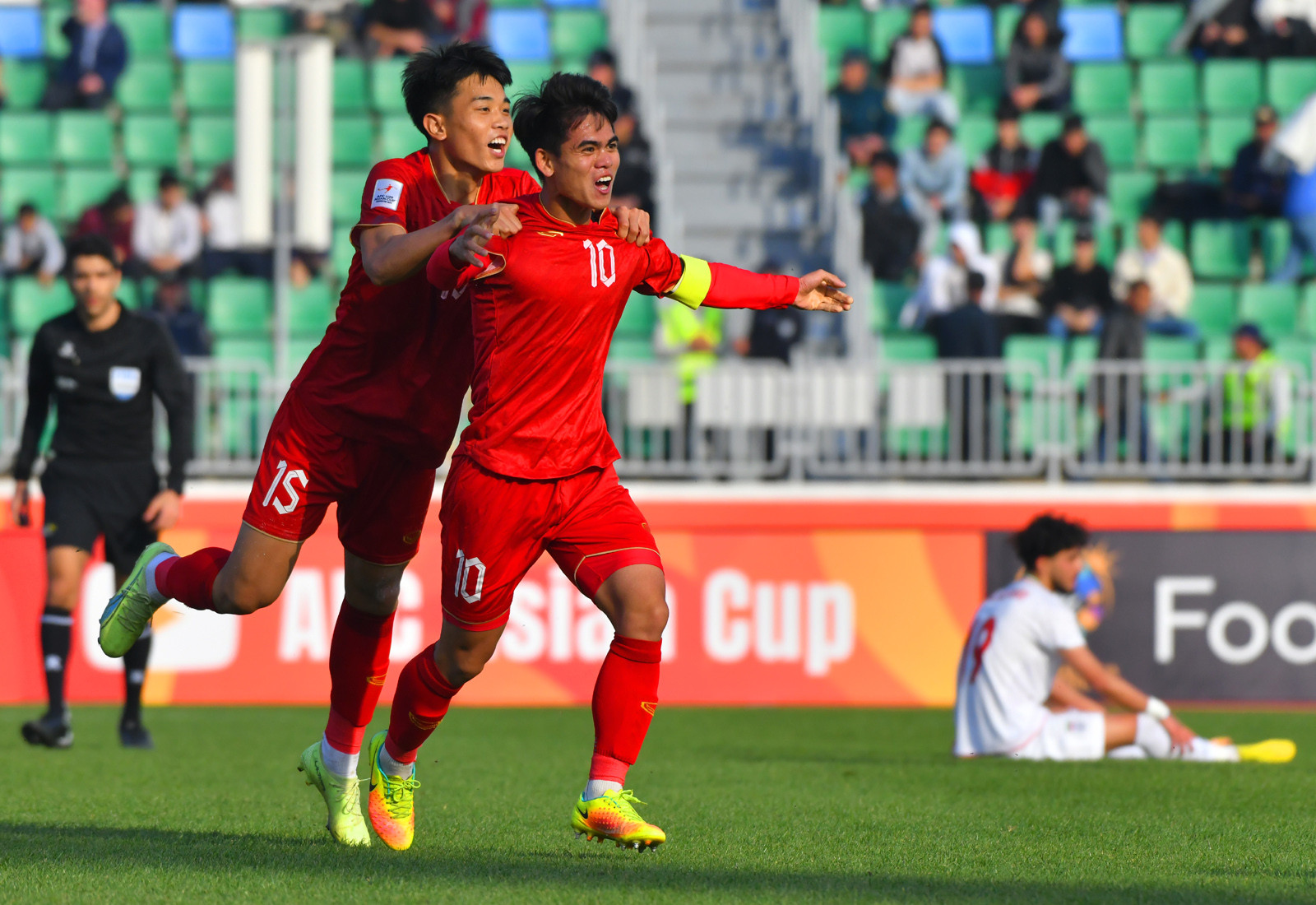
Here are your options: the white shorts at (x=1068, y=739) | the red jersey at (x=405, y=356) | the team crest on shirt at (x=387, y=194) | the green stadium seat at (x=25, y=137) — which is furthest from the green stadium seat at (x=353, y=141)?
the team crest on shirt at (x=387, y=194)

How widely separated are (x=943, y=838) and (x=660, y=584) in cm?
131

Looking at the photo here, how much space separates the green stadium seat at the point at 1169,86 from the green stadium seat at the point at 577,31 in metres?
2.73

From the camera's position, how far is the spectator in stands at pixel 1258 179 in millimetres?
15656

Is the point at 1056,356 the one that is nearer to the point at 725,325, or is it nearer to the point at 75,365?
the point at 725,325

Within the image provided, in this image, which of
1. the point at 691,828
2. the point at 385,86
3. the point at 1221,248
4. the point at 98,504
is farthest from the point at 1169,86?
the point at 691,828

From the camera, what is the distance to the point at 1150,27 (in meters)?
18.2

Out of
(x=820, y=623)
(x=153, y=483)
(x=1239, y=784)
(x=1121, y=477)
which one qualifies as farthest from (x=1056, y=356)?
(x=153, y=483)

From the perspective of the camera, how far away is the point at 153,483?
29.2 feet

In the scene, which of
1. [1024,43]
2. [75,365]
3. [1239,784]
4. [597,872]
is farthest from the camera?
[1024,43]

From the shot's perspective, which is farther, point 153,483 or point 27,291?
point 27,291

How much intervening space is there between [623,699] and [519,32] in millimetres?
13616

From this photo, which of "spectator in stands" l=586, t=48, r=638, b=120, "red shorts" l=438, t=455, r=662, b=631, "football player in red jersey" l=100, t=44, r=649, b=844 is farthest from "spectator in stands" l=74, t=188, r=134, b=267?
"red shorts" l=438, t=455, r=662, b=631

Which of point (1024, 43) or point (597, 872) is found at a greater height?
point (1024, 43)

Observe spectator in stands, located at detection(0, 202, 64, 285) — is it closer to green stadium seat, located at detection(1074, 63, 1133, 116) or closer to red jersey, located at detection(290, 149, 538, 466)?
green stadium seat, located at detection(1074, 63, 1133, 116)
